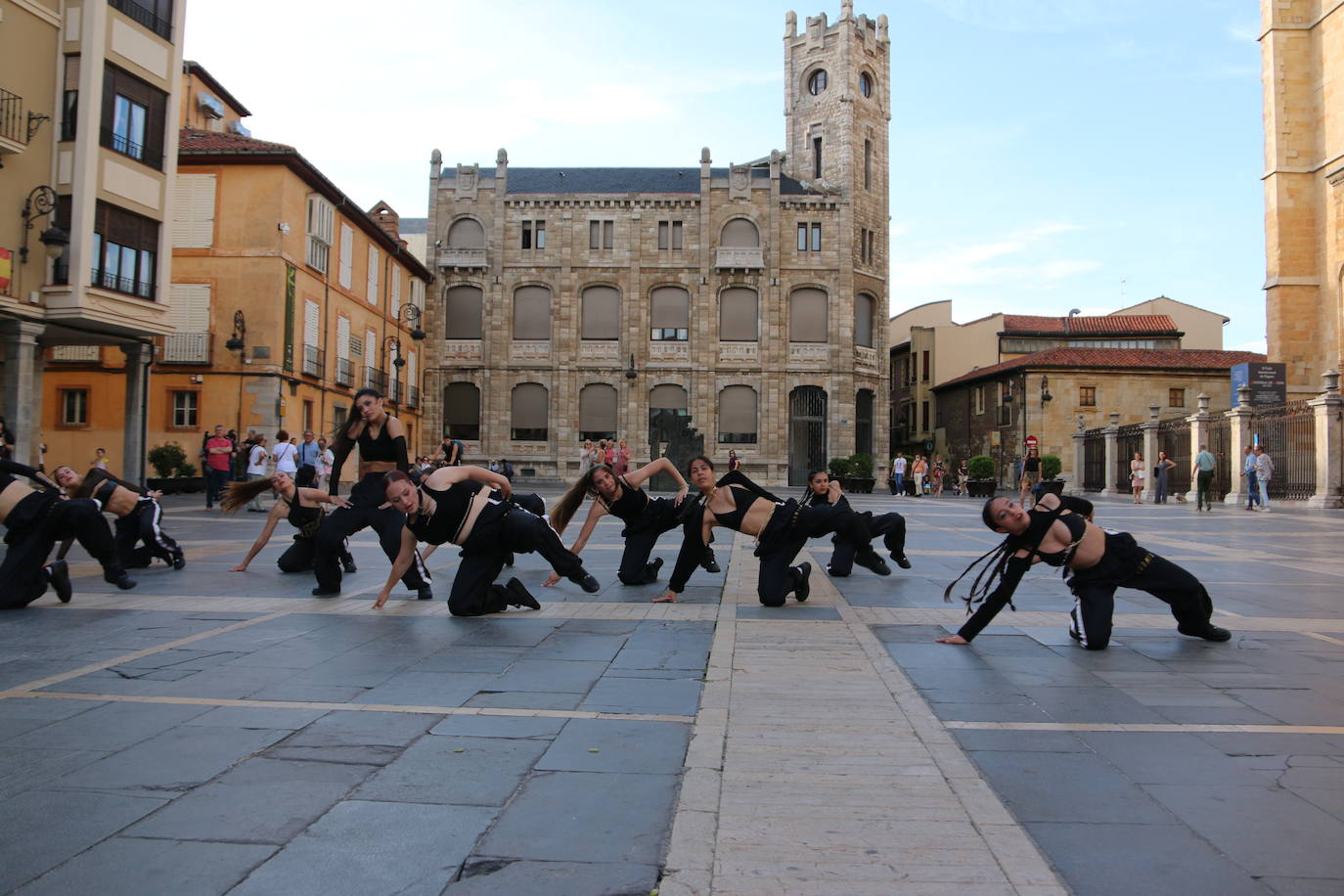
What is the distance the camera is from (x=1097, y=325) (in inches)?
2263

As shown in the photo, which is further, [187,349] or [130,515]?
[187,349]

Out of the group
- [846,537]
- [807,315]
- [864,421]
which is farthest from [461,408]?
[846,537]

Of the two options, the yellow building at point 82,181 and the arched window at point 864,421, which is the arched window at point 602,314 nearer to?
the arched window at point 864,421

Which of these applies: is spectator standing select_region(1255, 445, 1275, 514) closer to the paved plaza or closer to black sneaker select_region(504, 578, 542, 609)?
the paved plaza

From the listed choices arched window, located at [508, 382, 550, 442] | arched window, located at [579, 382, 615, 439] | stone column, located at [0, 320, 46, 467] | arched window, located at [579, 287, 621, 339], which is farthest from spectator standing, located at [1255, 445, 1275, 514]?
arched window, located at [508, 382, 550, 442]

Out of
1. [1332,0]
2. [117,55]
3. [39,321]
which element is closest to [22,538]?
[39,321]

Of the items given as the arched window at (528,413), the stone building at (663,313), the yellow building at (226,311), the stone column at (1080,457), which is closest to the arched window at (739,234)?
the stone building at (663,313)

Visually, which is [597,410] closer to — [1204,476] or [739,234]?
[739,234]

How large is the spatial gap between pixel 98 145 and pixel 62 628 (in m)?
18.2

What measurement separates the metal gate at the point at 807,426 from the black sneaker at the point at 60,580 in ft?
128

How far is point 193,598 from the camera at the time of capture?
8.02 metres

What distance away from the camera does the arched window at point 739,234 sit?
149 feet

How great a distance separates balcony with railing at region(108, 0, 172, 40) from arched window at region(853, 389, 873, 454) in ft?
106

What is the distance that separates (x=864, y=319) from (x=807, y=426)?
6101 mm
